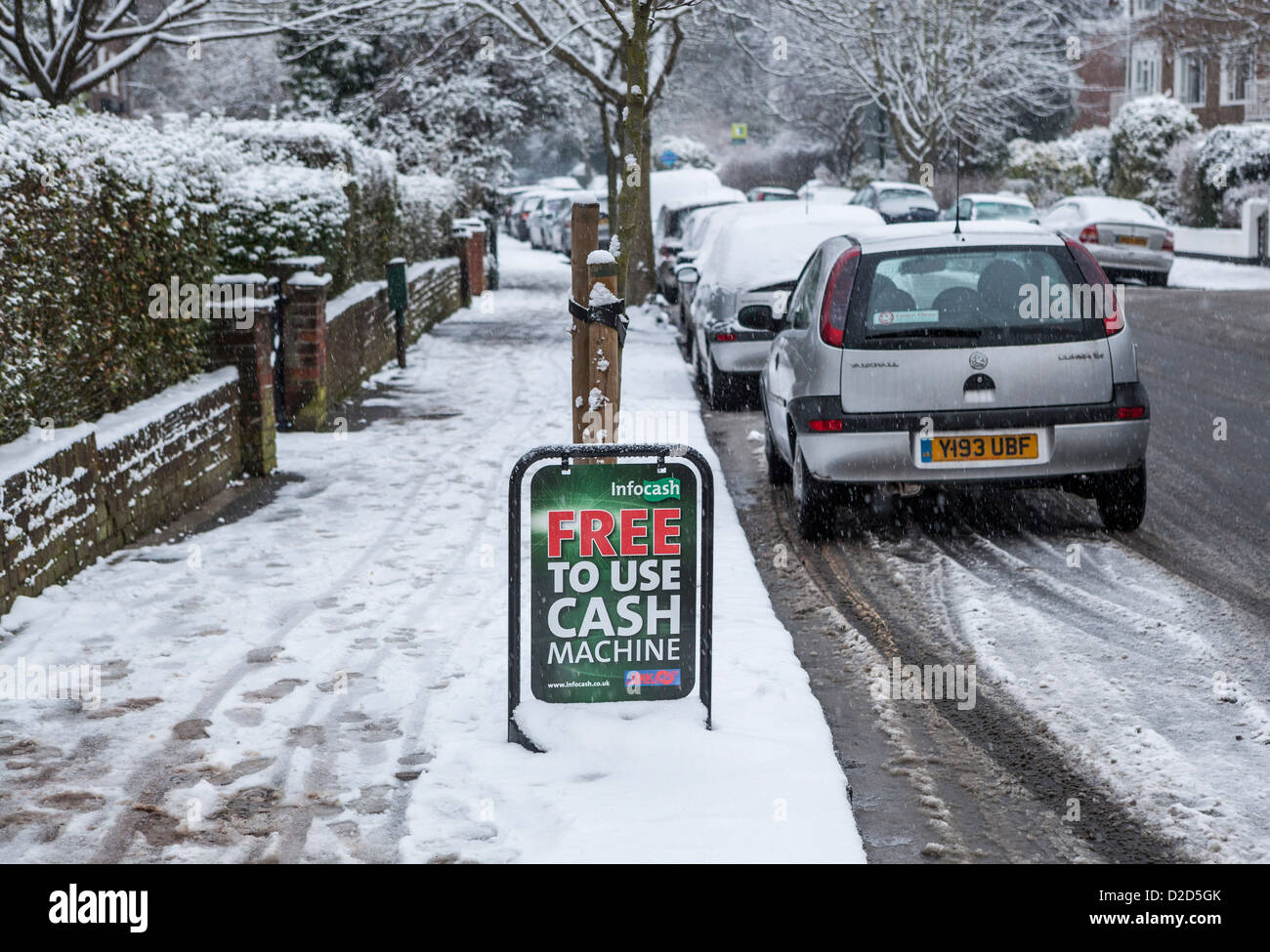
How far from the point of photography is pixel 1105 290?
26.1ft

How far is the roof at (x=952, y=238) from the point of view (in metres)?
8.15

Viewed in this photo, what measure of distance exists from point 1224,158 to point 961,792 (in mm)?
30968

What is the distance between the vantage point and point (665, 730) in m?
5.19

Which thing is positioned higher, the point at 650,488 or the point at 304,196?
the point at 304,196

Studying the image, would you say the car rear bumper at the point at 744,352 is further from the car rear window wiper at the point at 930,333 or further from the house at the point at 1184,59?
the house at the point at 1184,59

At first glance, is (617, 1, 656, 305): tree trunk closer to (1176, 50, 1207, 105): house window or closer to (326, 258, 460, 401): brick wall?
(326, 258, 460, 401): brick wall

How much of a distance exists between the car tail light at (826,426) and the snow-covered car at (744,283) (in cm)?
472

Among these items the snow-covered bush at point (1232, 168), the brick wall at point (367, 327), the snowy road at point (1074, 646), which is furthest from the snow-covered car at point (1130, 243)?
the snowy road at point (1074, 646)

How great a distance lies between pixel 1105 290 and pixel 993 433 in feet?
3.15

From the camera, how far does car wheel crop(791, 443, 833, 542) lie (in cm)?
826

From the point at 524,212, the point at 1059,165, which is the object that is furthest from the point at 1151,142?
the point at 524,212

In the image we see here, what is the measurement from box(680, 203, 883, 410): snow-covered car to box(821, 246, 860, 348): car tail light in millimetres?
4363

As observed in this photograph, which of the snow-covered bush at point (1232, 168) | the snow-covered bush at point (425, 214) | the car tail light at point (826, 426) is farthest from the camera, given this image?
the snow-covered bush at point (1232, 168)

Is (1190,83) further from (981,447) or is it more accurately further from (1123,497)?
(981,447)
